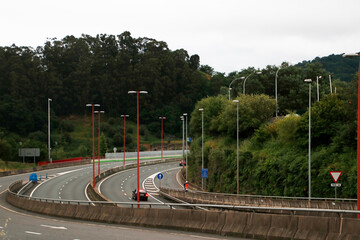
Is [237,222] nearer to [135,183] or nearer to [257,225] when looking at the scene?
[257,225]

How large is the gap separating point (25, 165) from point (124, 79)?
6321 centimetres

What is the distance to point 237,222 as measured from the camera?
18453 mm

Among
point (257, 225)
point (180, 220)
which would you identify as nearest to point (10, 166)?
point (180, 220)

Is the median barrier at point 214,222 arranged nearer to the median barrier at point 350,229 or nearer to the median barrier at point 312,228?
the median barrier at point 312,228

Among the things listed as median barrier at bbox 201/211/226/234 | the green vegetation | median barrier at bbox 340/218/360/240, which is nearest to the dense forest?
the green vegetation

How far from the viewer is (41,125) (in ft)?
460

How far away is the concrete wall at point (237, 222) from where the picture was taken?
14.8 m

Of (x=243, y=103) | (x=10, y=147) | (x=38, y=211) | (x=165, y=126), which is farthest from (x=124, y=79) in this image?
(x=38, y=211)

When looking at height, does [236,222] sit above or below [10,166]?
above

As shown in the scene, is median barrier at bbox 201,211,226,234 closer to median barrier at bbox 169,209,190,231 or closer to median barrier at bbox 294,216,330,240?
median barrier at bbox 169,209,190,231

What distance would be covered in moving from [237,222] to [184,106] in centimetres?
14290

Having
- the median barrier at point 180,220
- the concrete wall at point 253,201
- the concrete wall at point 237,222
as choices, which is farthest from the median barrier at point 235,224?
the concrete wall at point 253,201

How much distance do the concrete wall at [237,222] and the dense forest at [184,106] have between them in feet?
75.6

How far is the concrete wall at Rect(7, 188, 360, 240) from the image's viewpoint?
14.8 meters
